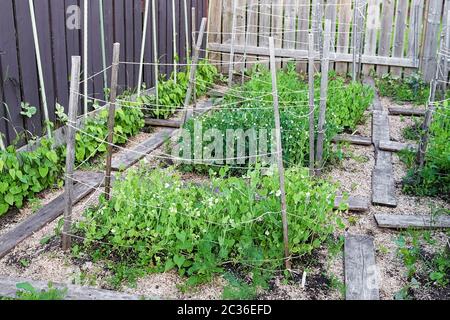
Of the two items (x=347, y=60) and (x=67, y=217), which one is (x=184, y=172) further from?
(x=347, y=60)

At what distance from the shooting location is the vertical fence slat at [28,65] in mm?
4520

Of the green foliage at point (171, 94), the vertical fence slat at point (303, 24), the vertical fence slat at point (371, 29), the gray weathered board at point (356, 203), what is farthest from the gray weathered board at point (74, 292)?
the vertical fence slat at point (371, 29)

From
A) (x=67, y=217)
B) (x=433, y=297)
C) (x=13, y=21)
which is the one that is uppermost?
(x=13, y=21)

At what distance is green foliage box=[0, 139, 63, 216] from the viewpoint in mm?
4246

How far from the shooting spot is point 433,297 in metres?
3.39

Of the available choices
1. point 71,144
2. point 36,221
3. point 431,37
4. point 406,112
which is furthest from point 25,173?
point 431,37

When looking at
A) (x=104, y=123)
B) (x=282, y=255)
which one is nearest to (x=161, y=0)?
(x=104, y=123)

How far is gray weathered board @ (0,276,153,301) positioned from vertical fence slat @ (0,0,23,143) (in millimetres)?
1541

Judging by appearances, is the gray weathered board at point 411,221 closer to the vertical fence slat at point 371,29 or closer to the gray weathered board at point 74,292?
the gray weathered board at point 74,292

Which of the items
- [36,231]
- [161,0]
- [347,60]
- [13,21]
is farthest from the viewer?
[347,60]

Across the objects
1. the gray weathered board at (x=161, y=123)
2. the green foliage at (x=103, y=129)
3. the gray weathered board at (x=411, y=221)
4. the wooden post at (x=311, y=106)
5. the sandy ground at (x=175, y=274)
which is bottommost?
the sandy ground at (x=175, y=274)

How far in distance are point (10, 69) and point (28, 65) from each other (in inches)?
8.9

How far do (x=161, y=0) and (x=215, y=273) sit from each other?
4.39 meters

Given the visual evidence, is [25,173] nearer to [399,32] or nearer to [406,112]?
[406,112]
